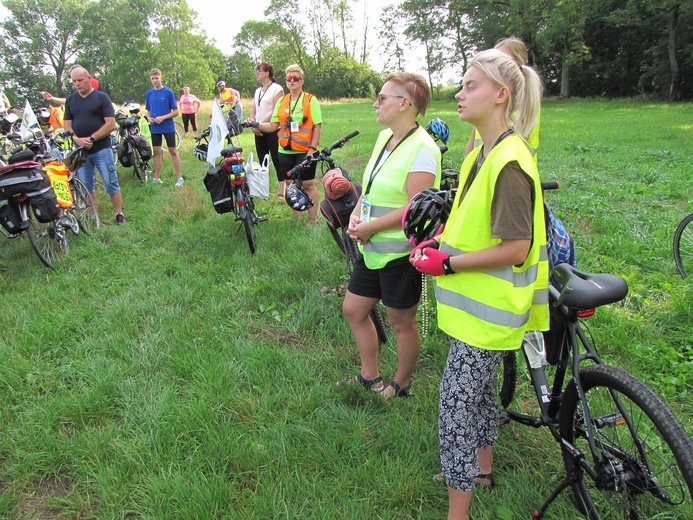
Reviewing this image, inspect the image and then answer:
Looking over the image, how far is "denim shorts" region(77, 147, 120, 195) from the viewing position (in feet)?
20.0

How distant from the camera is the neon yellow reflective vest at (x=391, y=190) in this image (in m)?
2.34

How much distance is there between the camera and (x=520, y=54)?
2.82 metres

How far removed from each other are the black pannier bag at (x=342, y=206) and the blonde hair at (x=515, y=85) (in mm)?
1525

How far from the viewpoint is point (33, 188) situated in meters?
4.71

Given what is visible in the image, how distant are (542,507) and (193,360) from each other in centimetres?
232

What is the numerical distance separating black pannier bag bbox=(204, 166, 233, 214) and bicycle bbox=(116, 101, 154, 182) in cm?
417

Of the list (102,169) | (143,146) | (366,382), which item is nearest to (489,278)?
(366,382)

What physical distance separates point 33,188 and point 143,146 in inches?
164

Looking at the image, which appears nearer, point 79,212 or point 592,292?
point 592,292

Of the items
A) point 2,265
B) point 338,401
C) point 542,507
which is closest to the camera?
point 542,507

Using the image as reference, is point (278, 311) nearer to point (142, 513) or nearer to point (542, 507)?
point (142, 513)

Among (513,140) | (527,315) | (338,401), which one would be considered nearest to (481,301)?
(527,315)

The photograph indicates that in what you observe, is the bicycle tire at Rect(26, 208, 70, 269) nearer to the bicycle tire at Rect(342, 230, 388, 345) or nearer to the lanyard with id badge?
the bicycle tire at Rect(342, 230, 388, 345)

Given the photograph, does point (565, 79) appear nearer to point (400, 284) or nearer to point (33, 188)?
point (33, 188)
